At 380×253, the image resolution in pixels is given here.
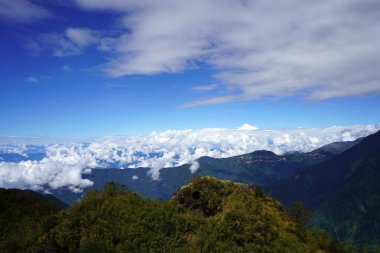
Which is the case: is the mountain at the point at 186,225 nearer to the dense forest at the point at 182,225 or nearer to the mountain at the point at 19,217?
the dense forest at the point at 182,225

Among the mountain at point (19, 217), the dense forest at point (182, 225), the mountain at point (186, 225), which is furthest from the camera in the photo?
the mountain at point (19, 217)

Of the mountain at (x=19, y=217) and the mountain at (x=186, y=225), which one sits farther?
the mountain at (x=19, y=217)

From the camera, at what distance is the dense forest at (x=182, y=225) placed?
45.2 metres

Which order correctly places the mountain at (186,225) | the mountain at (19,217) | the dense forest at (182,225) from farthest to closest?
the mountain at (19,217), the dense forest at (182,225), the mountain at (186,225)

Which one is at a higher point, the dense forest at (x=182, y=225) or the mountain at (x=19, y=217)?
the dense forest at (x=182, y=225)

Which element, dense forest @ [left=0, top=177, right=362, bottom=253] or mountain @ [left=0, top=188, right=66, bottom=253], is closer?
dense forest @ [left=0, top=177, right=362, bottom=253]

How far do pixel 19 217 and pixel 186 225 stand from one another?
70.6m

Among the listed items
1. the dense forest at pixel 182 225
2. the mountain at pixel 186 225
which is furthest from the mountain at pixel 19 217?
the mountain at pixel 186 225

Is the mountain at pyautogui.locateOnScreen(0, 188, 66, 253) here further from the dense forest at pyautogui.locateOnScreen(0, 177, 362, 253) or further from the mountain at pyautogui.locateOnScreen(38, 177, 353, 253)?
the mountain at pyautogui.locateOnScreen(38, 177, 353, 253)

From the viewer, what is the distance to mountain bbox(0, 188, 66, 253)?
60.7 meters

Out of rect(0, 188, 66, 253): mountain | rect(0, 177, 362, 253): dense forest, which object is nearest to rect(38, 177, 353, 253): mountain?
rect(0, 177, 362, 253): dense forest

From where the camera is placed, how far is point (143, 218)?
50.8 meters

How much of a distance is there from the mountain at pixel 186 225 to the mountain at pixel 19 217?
8846 millimetres

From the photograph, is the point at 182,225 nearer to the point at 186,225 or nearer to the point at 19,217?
the point at 186,225
